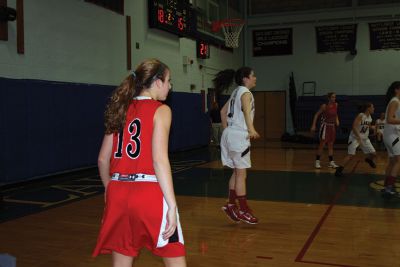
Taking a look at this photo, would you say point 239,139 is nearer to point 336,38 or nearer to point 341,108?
point 341,108

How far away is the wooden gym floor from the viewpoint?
416 cm

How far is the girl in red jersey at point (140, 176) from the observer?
2170 millimetres

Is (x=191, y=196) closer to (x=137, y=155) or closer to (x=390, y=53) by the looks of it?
(x=137, y=155)

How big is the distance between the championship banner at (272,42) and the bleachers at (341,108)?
8.05 feet

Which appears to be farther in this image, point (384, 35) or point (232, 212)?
point (384, 35)

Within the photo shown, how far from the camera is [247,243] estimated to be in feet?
15.1

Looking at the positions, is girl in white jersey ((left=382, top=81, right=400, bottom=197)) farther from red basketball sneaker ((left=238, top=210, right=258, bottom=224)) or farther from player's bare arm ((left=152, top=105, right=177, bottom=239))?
player's bare arm ((left=152, top=105, right=177, bottom=239))

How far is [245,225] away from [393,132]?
300 centimetres

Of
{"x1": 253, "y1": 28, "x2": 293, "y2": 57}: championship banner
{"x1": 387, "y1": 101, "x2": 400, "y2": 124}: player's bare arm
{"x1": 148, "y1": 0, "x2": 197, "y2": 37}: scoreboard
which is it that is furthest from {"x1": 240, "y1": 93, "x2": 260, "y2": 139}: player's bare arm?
{"x1": 253, "y1": 28, "x2": 293, "y2": 57}: championship banner

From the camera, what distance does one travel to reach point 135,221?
87.0 inches

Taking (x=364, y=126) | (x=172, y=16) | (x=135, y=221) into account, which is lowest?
(x=135, y=221)

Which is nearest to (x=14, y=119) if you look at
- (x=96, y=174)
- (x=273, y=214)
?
(x=96, y=174)

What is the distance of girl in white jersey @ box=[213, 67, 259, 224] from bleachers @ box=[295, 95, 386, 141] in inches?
532

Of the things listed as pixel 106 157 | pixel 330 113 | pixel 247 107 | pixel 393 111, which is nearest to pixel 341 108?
pixel 330 113
